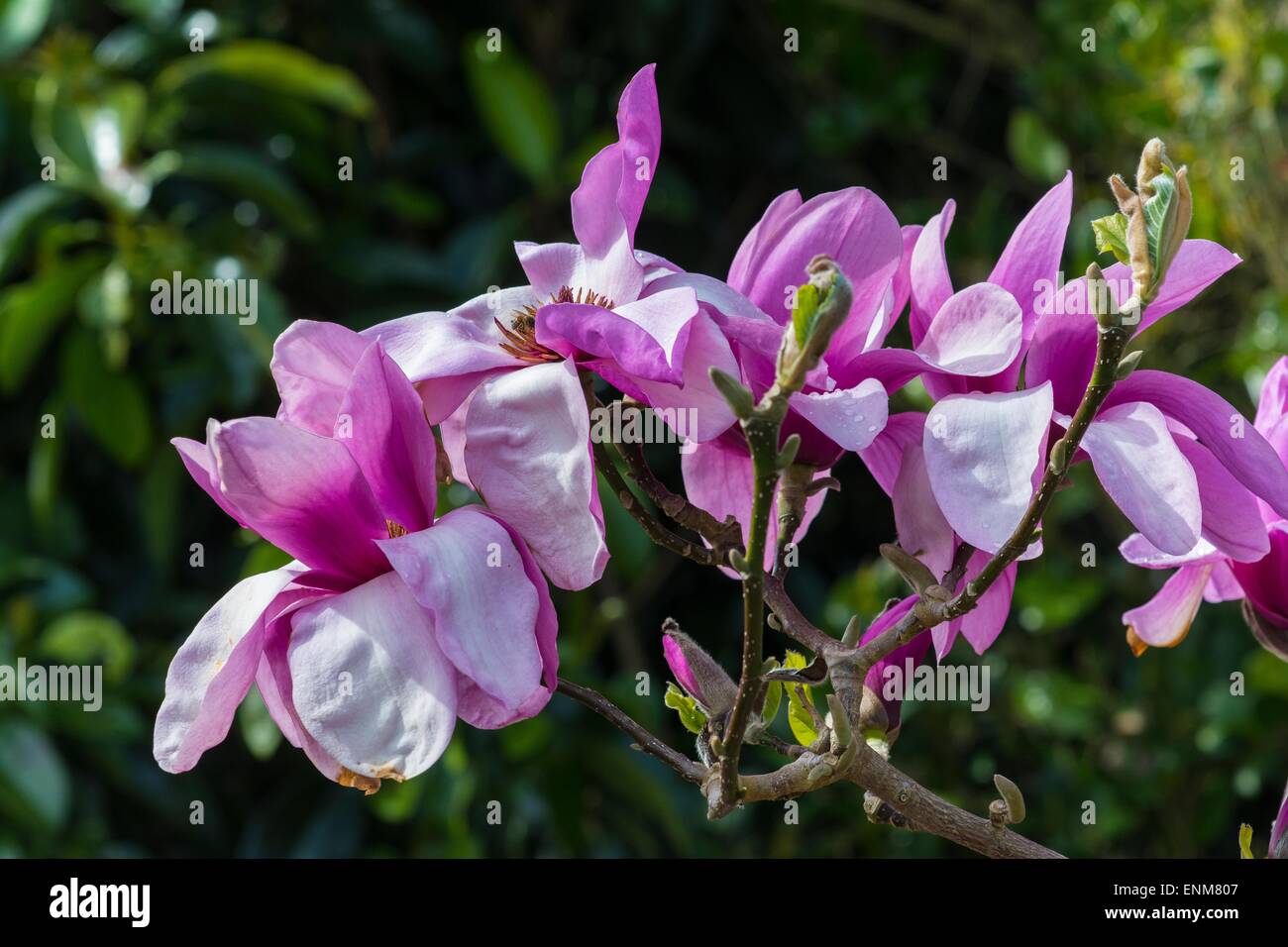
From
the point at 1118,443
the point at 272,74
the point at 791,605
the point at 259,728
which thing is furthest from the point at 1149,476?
the point at 272,74

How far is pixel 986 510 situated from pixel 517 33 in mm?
1685

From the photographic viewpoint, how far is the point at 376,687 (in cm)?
41

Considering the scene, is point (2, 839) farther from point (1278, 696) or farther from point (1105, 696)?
point (1278, 696)

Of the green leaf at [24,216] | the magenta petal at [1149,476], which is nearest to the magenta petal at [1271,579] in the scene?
the magenta petal at [1149,476]

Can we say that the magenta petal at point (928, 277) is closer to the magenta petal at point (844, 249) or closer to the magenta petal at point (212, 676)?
the magenta petal at point (844, 249)

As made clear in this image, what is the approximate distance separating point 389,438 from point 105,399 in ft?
4.12

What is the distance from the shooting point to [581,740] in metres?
1.53

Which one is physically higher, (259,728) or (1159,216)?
(1159,216)

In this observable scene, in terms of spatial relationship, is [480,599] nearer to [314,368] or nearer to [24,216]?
[314,368]

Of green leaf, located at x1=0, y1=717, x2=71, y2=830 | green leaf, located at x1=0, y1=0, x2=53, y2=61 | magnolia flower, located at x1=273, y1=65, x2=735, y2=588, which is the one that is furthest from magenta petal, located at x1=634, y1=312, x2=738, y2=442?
green leaf, located at x1=0, y1=0, x2=53, y2=61

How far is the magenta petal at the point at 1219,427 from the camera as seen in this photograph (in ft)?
1.48

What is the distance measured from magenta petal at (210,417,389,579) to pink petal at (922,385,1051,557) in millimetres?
169

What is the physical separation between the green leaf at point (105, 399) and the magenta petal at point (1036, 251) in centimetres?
129
